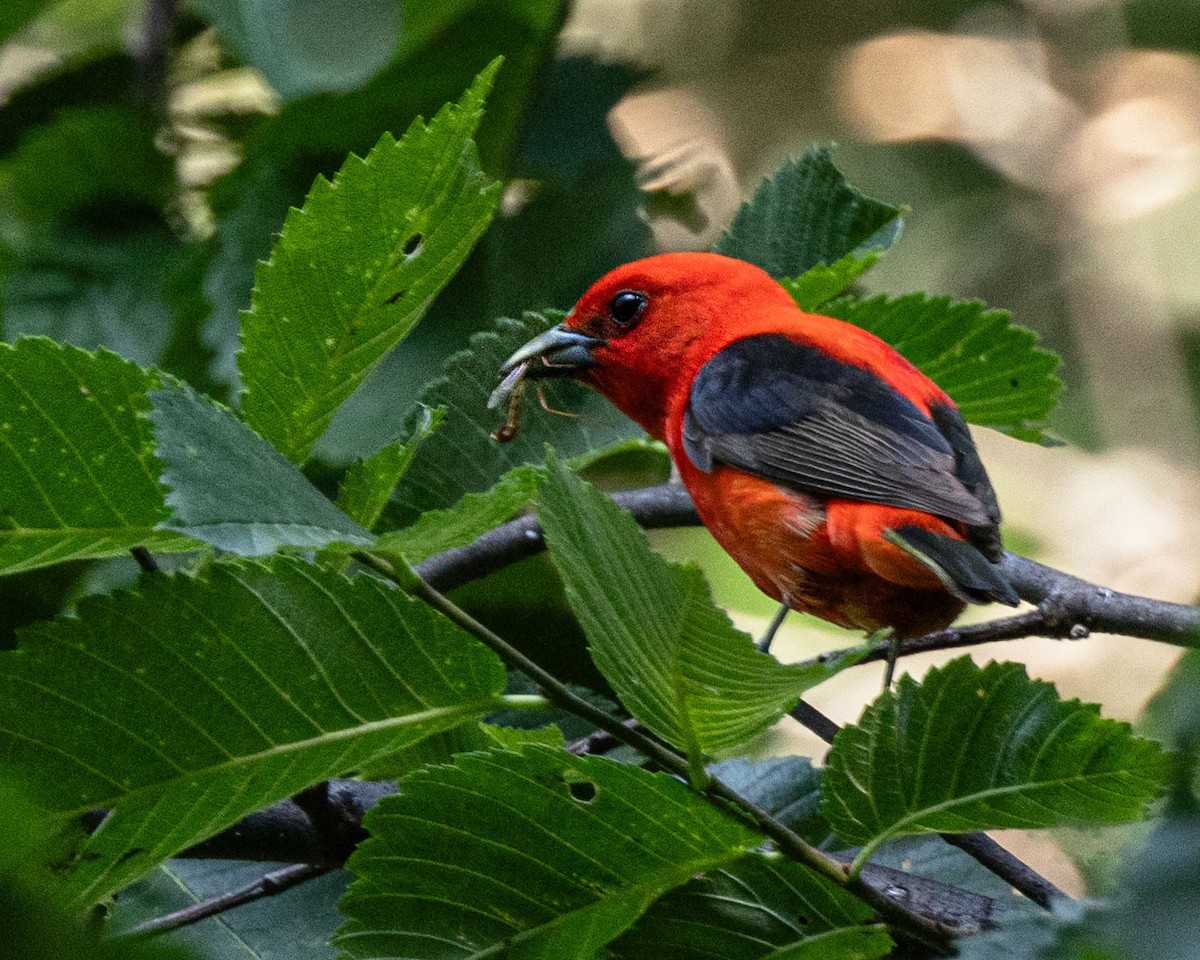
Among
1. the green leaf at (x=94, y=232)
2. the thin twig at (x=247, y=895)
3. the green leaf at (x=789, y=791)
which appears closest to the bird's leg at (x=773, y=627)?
the green leaf at (x=789, y=791)

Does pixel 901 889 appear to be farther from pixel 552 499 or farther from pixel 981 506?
pixel 981 506

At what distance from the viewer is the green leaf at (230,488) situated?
102 centimetres

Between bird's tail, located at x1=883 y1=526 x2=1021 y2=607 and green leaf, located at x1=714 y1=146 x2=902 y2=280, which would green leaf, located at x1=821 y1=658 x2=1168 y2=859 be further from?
green leaf, located at x1=714 y1=146 x2=902 y2=280

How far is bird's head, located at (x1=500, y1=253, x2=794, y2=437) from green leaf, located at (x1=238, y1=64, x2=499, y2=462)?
1.49 metres

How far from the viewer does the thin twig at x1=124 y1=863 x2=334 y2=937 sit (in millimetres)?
1526

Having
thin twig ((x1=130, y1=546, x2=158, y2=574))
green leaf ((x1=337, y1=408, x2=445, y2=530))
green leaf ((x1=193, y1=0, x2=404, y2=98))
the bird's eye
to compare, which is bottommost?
the bird's eye

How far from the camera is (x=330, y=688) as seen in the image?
1248 mm

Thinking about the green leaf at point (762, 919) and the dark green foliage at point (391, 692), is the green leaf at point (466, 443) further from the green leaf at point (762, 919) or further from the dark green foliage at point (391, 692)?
the green leaf at point (762, 919)

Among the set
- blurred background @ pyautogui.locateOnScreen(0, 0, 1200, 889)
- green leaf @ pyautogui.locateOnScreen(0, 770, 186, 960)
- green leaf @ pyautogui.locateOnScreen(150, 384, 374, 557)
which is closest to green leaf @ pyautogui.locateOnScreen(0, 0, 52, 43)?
blurred background @ pyautogui.locateOnScreen(0, 0, 1200, 889)

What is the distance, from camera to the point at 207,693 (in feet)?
4.02

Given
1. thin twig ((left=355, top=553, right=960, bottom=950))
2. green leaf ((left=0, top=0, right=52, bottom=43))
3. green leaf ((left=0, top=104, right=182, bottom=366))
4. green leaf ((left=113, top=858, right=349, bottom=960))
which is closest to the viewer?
thin twig ((left=355, top=553, right=960, bottom=950))

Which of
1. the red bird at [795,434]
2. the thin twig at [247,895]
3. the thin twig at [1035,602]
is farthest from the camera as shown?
the red bird at [795,434]

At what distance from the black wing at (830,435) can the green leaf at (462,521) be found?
126cm

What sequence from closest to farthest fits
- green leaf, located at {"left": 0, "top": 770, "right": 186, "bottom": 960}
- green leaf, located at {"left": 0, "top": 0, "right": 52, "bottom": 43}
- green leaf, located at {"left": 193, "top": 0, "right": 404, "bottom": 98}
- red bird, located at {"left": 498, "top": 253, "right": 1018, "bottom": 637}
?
green leaf, located at {"left": 0, "top": 770, "right": 186, "bottom": 960} → red bird, located at {"left": 498, "top": 253, "right": 1018, "bottom": 637} → green leaf, located at {"left": 193, "top": 0, "right": 404, "bottom": 98} → green leaf, located at {"left": 0, "top": 0, "right": 52, "bottom": 43}
